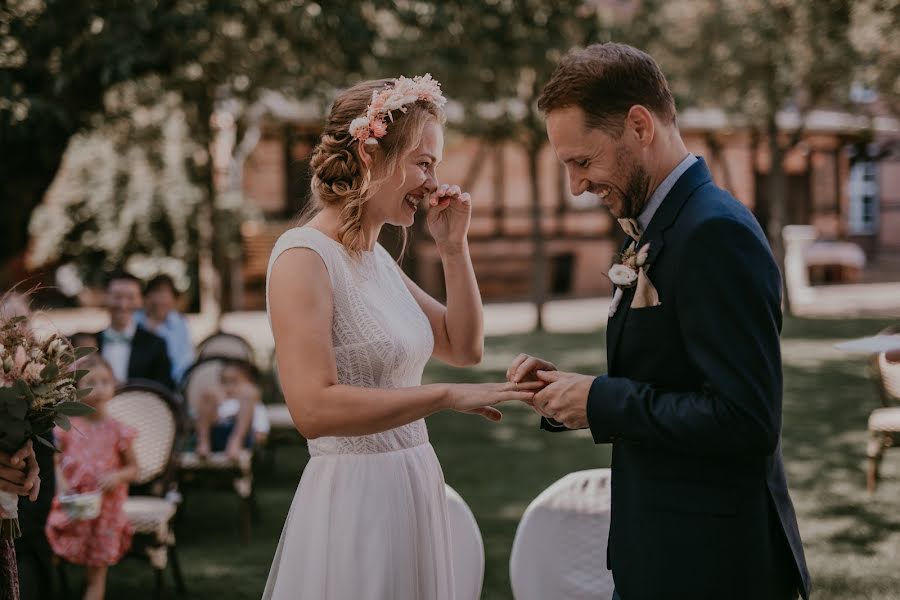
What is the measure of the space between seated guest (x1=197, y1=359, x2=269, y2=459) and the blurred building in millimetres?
14461

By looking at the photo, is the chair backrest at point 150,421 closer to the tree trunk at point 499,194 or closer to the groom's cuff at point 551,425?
the groom's cuff at point 551,425

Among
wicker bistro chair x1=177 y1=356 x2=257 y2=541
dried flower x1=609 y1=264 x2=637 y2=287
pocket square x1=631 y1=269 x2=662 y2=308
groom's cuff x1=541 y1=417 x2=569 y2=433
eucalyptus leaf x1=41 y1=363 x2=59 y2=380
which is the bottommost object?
wicker bistro chair x1=177 y1=356 x2=257 y2=541

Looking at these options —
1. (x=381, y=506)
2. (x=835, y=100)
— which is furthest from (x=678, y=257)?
(x=835, y=100)

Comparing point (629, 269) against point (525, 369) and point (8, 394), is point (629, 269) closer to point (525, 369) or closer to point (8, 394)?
point (525, 369)

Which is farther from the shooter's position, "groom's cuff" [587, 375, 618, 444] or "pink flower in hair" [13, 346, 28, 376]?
"pink flower in hair" [13, 346, 28, 376]

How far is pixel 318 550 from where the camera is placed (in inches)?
107

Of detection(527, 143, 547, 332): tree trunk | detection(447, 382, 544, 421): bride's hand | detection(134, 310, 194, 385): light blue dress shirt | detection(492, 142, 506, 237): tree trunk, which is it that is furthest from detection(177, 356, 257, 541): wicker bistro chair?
detection(492, 142, 506, 237): tree trunk

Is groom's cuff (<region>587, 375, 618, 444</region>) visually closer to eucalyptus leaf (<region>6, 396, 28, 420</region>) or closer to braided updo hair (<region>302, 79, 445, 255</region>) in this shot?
braided updo hair (<region>302, 79, 445, 255</region>)

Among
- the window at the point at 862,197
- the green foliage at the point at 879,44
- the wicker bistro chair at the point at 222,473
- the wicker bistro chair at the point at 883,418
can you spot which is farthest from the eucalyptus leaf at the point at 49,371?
the window at the point at 862,197

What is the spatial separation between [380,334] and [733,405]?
3.53ft

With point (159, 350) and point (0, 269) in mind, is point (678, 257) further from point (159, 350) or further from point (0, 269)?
point (0, 269)

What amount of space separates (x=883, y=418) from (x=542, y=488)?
2.58 meters

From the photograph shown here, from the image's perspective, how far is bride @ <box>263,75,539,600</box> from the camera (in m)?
2.54

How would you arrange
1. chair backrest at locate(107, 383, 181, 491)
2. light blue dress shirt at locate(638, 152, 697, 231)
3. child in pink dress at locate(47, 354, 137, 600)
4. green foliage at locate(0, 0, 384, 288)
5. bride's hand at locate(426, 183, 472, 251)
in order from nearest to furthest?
light blue dress shirt at locate(638, 152, 697, 231) < bride's hand at locate(426, 183, 472, 251) < child in pink dress at locate(47, 354, 137, 600) < chair backrest at locate(107, 383, 181, 491) < green foliage at locate(0, 0, 384, 288)
